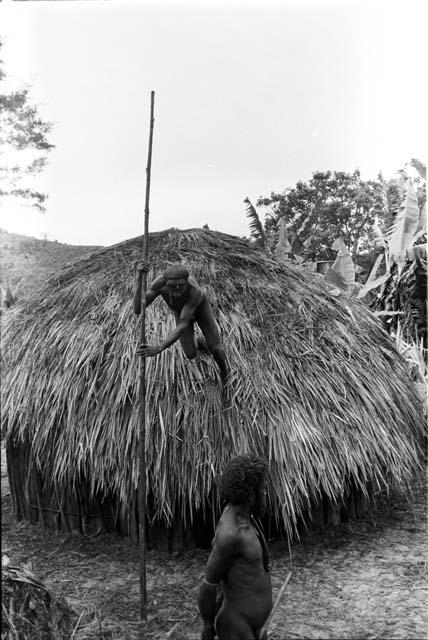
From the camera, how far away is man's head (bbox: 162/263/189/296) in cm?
274

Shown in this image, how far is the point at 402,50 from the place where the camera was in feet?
10.8

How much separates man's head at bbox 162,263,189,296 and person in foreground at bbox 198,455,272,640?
96cm

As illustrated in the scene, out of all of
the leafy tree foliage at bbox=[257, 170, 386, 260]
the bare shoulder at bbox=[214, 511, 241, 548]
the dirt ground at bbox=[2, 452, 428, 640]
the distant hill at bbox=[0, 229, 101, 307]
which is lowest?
the dirt ground at bbox=[2, 452, 428, 640]

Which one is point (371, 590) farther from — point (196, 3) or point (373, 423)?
point (196, 3)

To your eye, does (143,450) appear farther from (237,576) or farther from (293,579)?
(293,579)

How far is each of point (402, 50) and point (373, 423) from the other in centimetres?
233

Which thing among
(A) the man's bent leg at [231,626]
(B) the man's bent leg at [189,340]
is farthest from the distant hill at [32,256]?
(A) the man's bent leg at [231,626]

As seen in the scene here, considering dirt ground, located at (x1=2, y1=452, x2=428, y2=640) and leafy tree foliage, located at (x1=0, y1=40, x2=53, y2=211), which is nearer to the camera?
dirt ground, located at (x1=2, y1=452, x2=428, y2=640)

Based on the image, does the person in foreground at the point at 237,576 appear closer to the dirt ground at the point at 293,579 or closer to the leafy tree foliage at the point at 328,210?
the dirt ground at the point at 293,579

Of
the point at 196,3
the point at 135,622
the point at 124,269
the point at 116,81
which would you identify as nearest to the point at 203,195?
the point at 116,81

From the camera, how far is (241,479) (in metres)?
2.21

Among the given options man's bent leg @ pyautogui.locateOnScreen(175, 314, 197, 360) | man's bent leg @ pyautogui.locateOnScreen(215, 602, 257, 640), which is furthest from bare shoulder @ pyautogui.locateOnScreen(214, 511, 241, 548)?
man's bent leg @ pyautogui.locateOnScreen(175, 314, 197, 360)

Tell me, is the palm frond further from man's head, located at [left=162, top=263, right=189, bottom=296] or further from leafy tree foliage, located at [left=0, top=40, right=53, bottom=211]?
man's head, located at [left=162, top=263, right=189, bottom=296]

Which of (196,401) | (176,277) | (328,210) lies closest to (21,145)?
(176,277)
